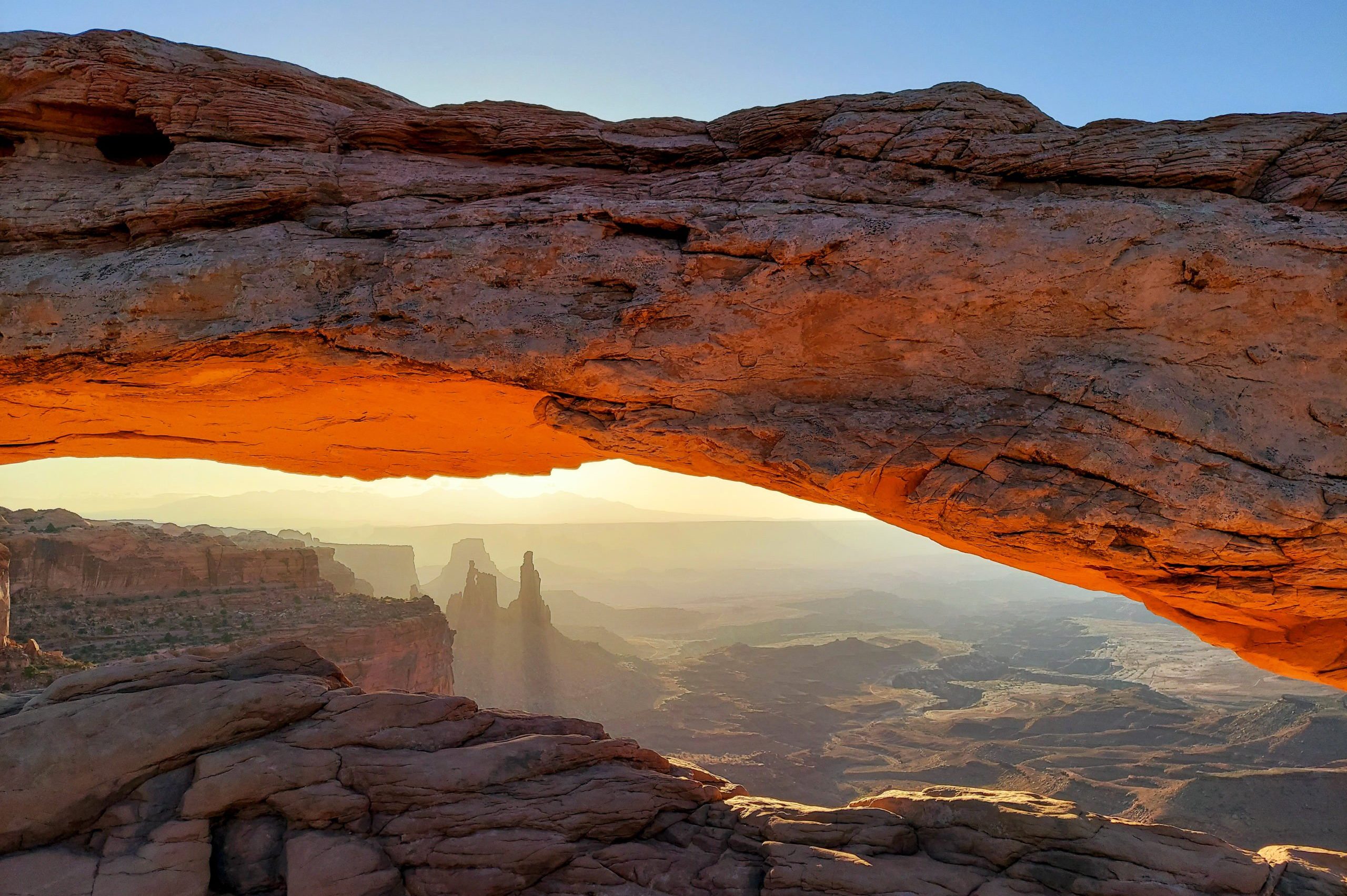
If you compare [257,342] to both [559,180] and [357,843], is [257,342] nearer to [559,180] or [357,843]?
[559,180]

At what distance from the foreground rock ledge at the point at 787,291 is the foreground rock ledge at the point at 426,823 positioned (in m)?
3.40

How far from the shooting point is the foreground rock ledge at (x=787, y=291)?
845 centimetres

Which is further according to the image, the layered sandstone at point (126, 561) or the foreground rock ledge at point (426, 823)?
the layered sandstone at point (126, 561)

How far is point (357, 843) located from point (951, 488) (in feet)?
26.3

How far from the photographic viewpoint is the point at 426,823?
877 centimetres

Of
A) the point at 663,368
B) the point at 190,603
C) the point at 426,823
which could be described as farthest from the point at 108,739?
the point at 190,603

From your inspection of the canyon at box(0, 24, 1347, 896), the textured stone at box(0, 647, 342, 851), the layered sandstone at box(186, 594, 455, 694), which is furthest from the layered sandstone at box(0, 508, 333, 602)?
the textured stone at box(0, 647, 342, 851)

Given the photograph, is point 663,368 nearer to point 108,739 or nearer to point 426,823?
point 426,823

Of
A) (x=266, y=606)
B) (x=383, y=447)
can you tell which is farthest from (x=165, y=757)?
(x=266, y=606)

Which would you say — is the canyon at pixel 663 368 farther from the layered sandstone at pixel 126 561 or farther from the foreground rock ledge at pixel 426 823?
the layered sandstone at pixel 126 561

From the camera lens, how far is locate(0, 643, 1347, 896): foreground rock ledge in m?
8.16

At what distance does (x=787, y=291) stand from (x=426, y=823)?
25.6 ft

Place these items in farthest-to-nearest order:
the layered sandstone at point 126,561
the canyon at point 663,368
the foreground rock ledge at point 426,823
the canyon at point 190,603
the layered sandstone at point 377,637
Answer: the layered sandstone at point 126,561 < the layered sandstone at point 377,637 < the canyon at point 190,603 < the canyon at point 663,368 < the foreground rock ledge at point 426,823

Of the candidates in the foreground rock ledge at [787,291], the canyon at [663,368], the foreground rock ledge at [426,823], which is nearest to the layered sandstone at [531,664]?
the foreground rock ledge at [426,823]
